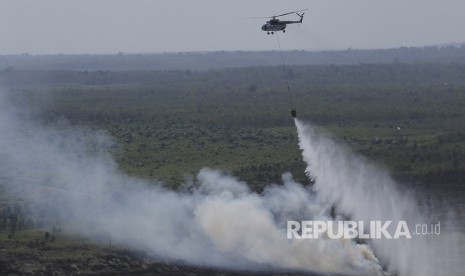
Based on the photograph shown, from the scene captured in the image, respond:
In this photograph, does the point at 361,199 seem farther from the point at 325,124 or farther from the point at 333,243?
the point at 325,124

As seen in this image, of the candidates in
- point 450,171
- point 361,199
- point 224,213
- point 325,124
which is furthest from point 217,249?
point 325,124

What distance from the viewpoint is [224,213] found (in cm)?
6800

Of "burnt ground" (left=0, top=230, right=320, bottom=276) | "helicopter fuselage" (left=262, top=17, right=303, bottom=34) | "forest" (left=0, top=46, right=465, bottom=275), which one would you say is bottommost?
"burnt ground" (left=0, top=230, right=320, bottom=276)

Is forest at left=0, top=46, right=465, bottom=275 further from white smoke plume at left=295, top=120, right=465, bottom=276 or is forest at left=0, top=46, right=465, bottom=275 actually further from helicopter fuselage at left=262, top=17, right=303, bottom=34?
helicopter fuselage at left=262, top=17, right=303, bottom=34

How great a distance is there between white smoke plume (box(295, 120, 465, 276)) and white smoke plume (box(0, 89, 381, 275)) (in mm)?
1588

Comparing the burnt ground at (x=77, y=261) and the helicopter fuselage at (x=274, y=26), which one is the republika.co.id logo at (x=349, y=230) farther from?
the helicopter fuselage at (x=274, y=26)

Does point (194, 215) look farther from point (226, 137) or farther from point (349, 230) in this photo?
point (226, 137)

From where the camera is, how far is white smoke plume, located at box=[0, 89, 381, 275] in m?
64.7

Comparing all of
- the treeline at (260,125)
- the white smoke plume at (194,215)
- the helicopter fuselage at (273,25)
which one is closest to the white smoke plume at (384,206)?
the white smoke plume at (194,215)

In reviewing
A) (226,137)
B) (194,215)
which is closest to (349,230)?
(194,215)

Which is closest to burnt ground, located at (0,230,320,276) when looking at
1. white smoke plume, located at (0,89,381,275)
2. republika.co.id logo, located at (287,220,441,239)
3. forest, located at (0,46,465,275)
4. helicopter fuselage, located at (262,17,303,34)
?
forest, located at (0,46,465,275)

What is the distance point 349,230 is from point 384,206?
29.6ft

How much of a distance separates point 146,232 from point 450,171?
3696 centimetres

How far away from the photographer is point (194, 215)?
232ft
